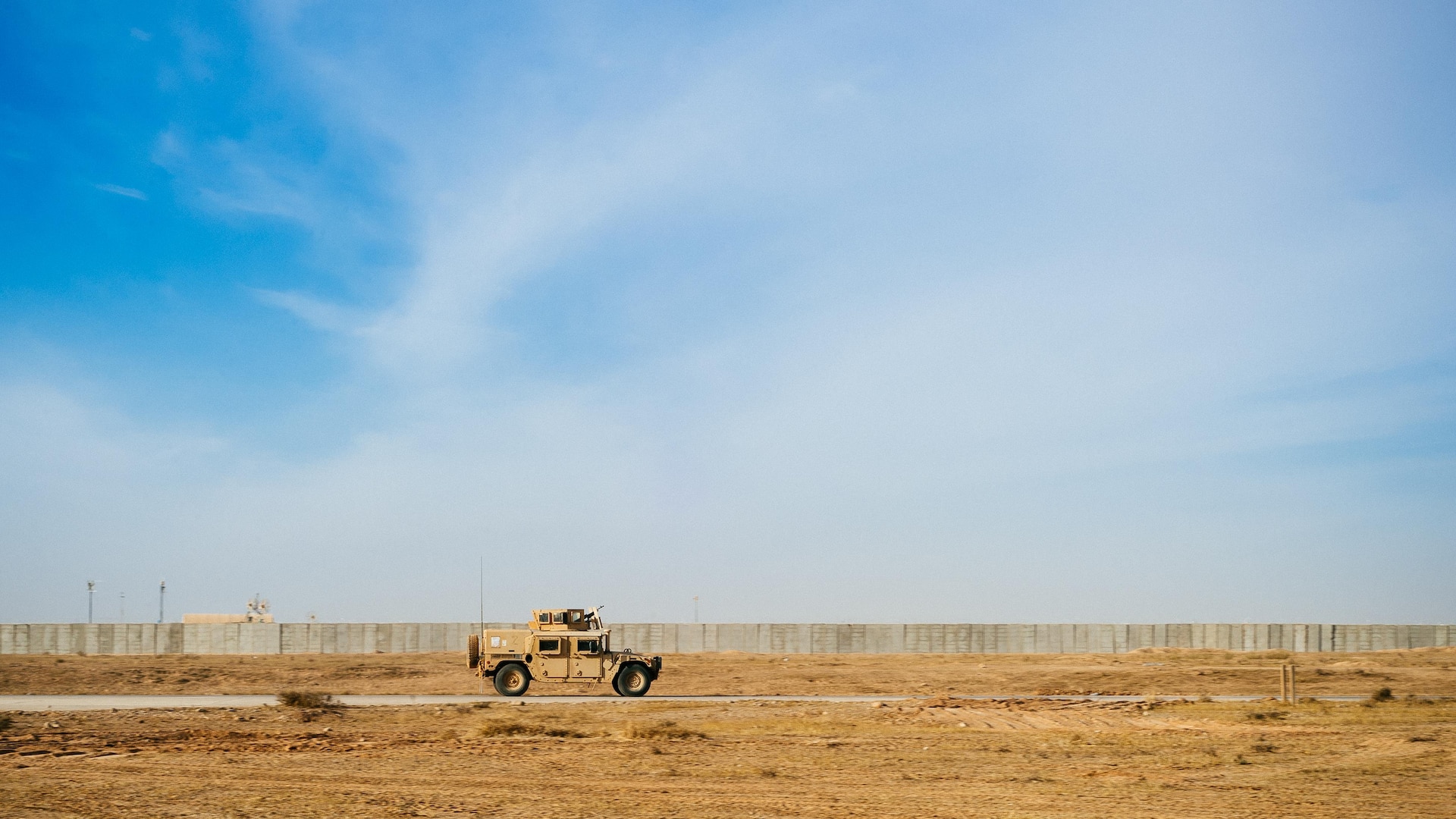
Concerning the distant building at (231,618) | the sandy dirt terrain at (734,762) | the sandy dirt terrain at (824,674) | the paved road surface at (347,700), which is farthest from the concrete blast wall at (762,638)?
the sandy dirt terrain at (734,762)

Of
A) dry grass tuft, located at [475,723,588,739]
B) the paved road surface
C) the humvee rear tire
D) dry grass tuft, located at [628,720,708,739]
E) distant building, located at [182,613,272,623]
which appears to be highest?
dry grass tuft, located at [628,720,708,739]

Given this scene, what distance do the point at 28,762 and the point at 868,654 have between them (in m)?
52.6

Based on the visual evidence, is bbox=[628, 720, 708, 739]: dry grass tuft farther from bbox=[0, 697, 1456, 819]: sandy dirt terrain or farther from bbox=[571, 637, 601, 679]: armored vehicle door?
bbox=[571, 637, 601, 679]: armored vehicle door

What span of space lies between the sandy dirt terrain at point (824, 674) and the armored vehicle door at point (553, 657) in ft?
9.47

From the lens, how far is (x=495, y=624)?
226ft

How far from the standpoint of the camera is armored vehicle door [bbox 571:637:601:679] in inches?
1459

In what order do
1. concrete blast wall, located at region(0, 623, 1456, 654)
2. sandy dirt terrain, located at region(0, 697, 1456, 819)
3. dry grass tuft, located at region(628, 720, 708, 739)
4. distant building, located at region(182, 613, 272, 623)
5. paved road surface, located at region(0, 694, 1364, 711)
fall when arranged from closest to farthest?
sandy dirt terrain, located at region(0, 697, 1456, 819), dry grass tuft, located at region(628, 720, 708, 739), paved road surface, located at region(0, 694, 1364, 711), concrete blast wall, located at region(0, 623, 1456, 654), distant building, located at region(182, 613, 272, 623)

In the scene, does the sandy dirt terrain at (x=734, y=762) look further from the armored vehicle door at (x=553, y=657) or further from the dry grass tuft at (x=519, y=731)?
the armored vehicle door at (x=553, y=657)

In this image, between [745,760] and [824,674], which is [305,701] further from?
[824,674]

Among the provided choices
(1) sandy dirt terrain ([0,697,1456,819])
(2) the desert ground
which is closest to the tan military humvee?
(2) the desert ground

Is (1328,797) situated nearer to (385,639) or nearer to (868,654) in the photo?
(868,654)

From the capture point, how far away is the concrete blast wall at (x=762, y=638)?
66875 millimetres

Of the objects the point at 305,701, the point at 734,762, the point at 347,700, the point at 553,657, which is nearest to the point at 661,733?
the point at 734,762

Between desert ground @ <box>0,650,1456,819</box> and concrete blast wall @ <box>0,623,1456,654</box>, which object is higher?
desert ground @ <box>0,650,1456,819</box>
